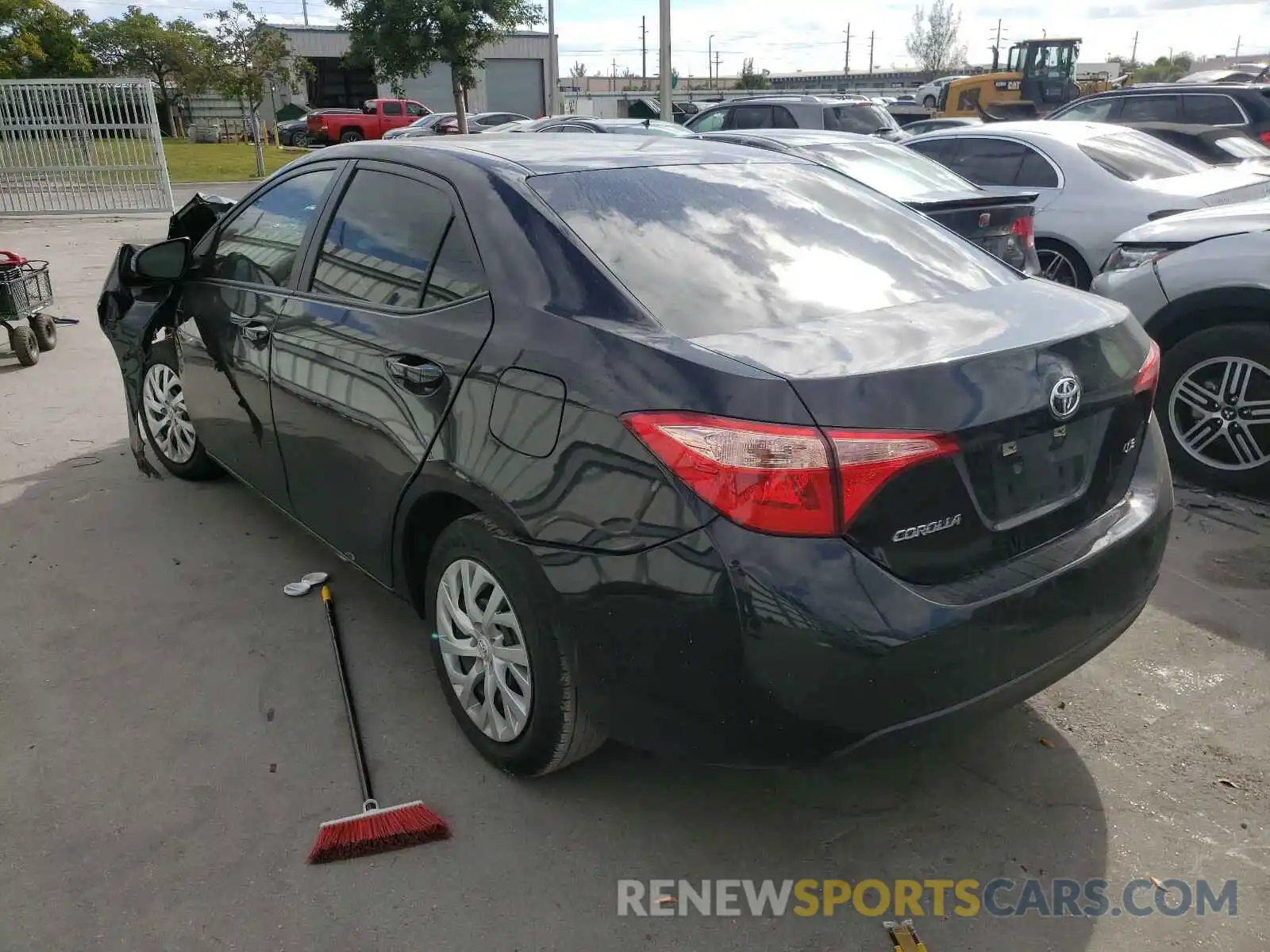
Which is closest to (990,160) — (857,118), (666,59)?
(857,118)

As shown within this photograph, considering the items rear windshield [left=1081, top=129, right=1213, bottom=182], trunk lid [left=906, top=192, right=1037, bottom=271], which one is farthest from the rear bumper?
rear windshield [left=1081, top=129, right=1213, bottom=182]

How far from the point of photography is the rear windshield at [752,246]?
8.61 feet

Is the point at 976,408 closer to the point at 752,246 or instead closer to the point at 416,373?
the point at 752,246

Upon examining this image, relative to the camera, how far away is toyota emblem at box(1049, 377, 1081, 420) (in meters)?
2.40

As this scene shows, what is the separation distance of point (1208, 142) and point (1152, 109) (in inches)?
165

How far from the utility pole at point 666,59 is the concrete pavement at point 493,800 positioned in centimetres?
1701

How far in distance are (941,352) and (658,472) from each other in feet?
2.35

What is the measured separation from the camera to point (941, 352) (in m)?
2.34

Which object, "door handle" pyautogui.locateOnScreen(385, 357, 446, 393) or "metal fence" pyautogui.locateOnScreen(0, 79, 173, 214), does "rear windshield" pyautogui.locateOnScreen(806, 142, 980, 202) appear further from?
"metal fence" pyautogui.locateOnScreen(0, 79, 173, 214)

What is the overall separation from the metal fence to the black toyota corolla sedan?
15007mm

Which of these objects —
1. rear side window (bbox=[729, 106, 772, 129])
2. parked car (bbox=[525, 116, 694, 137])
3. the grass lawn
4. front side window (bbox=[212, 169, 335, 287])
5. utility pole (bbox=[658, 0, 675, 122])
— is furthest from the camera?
the grass lawn

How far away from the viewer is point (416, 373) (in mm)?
2887

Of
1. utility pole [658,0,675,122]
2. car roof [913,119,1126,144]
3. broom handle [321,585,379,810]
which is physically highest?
utility pole [658,0,675,122]
